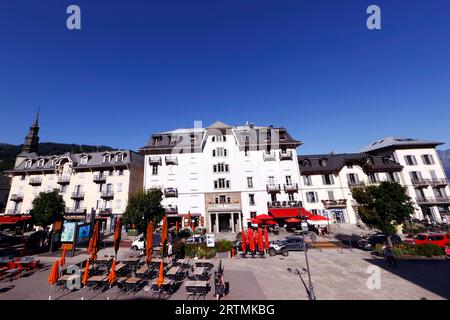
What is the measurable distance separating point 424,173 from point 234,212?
35119 millimetres

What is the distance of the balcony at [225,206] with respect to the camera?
3388 centimetres

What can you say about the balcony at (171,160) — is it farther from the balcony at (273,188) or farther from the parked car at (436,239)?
the parked car at (436,239)

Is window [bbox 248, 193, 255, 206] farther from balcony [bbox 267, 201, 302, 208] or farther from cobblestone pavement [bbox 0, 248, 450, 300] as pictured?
cobblestone pavement [bbox 0, 248, 450, 300]

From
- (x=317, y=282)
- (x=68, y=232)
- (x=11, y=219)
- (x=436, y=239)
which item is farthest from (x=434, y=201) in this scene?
(x=11, y=219)


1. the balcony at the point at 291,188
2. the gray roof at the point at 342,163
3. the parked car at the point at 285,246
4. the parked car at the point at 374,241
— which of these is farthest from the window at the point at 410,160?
the parked car at the point at 285,246

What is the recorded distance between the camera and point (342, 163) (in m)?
36.3

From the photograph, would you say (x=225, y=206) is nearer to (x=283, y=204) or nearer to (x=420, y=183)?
(x=283, y=204)

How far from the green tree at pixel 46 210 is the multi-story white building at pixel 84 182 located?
403 inches

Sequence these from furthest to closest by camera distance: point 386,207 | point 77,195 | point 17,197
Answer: point 17,197 → point 77,195 → point 386,207

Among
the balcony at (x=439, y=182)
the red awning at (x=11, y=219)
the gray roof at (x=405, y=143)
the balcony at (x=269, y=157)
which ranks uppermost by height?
the gray roof at (x=405, y=143)

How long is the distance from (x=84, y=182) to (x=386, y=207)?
152 feet

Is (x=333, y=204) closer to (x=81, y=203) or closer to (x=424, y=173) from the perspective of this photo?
(x=424, y=173)
